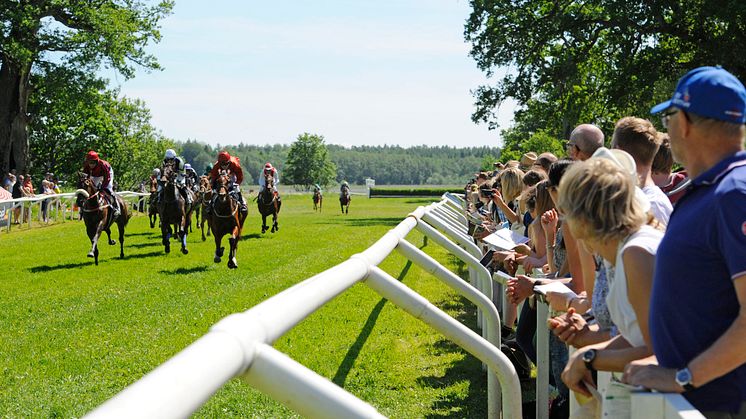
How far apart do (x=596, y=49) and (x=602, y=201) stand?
2529 centimetres

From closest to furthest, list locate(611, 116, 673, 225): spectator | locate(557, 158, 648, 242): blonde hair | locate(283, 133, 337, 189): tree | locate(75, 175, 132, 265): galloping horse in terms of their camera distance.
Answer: locate(557, 158, 648, 242): blonde hair
locate(611, 116, 673, 225): spectator
locate(75, 175, 132, 265): galloping horse
locate(283, 133, 337, 189): tree

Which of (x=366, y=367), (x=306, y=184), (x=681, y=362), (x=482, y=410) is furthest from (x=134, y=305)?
(x=306, y=184)

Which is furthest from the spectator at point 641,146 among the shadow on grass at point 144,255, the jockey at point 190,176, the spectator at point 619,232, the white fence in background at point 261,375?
the jockey at point 190,176

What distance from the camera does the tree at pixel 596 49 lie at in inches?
895

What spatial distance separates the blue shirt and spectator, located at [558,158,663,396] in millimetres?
179

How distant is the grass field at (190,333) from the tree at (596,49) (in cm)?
1000

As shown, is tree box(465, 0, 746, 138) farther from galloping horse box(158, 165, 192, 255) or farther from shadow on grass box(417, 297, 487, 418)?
shadow on grass box(417, 297, 487, 418)

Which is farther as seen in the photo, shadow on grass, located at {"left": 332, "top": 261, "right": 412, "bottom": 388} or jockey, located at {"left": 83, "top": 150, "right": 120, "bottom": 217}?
jockey, located at {"left": 83, "top": 150, "right": 120, "bottom": 217}

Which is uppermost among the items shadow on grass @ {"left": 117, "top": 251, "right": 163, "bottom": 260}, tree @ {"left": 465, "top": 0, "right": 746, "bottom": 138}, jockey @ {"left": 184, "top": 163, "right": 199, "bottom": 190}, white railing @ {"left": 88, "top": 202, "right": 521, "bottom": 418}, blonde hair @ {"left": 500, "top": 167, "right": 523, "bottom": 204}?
tree @ {"left": 465, "top": 0, "right": 746, "bottom": 138}

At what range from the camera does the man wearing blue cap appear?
7.29 feet

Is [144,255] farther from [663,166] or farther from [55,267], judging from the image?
[663,166]

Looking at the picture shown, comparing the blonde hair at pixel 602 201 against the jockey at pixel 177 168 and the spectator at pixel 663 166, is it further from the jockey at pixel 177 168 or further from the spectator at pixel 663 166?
the jockey at pixel 177 168

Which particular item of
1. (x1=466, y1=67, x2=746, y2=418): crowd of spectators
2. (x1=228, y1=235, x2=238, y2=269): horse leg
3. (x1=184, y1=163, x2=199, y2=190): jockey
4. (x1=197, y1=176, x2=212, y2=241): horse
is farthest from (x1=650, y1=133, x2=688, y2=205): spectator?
(x1=184, y1=163, x2=199, y2=190): jockey

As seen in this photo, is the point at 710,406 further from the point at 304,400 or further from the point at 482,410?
the point at 482,410
